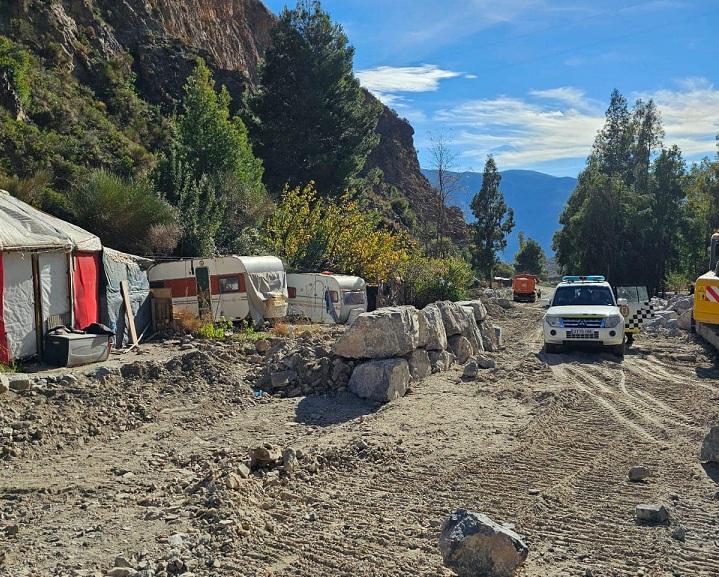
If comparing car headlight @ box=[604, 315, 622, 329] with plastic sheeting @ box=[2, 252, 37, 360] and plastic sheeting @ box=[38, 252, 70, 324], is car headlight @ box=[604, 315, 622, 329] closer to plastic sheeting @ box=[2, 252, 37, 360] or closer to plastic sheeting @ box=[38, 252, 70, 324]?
plastic sheeting @ box=[38, 252, 70, 324]

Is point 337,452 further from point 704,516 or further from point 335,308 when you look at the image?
point 335,308

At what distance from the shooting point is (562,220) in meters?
54.6

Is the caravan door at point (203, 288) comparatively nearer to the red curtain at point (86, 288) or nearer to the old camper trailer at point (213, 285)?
the old camper trailer at point (213, 285)

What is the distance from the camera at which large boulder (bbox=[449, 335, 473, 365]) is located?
1419 cm

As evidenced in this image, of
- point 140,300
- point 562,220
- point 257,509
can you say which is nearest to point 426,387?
point 257,509

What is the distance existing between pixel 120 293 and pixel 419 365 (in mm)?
7913

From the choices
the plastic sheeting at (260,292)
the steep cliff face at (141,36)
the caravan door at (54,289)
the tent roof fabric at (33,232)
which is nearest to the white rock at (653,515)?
the tent roof fabric at (33,232)

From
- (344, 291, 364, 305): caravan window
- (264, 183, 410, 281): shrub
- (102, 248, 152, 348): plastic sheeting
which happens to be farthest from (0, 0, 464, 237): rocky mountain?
(344, 291, 364, 305): caravan window

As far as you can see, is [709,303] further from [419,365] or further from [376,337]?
[376,337]

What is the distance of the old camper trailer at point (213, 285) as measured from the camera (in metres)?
18.4

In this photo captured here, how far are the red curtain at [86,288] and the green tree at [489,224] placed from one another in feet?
163

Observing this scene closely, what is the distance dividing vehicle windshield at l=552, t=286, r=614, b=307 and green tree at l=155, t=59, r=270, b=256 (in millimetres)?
11457

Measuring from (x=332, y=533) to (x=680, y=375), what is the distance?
33.8ft

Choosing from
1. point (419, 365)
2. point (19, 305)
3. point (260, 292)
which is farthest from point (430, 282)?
point (19, 305)
